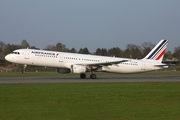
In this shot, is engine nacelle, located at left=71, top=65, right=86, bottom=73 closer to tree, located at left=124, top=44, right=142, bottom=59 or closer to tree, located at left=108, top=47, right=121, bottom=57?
tree, located at left=124, top=44, right=142, bottom=59

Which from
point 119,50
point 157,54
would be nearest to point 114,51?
point 119,50

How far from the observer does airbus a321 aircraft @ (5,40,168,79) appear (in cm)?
4300

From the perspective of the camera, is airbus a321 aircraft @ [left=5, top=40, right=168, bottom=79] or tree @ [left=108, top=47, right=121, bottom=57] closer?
airbus a321 aircraft @ [left=5, top=40, right=168, bottom=79]

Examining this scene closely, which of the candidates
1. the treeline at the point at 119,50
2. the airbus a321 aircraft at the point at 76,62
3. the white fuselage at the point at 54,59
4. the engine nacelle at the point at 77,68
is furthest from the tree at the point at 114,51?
the engine nacelle at the point at 77,68

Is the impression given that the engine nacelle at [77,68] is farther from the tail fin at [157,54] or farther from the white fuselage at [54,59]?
the tail fin at [157,54]

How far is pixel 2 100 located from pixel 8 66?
8173 cm

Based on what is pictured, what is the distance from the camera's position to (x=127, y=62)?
156 feet

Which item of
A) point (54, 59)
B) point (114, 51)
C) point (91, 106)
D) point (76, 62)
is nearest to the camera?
point (91, 106)

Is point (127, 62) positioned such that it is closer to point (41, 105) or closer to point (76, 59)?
point (76, 59)

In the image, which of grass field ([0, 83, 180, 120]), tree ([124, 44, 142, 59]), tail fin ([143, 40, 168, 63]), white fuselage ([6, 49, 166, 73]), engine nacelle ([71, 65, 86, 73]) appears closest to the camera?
grass field ([0, 83, 180, 120])

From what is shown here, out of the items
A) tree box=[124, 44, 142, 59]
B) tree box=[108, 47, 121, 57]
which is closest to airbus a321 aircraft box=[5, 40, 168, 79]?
tree box=[124, 44, 142, 59]

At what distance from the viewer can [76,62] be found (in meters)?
44.6

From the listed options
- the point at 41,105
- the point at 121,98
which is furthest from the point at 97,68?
the point at 41,105

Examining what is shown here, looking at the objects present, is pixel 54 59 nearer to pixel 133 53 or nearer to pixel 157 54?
pixel 157 54
